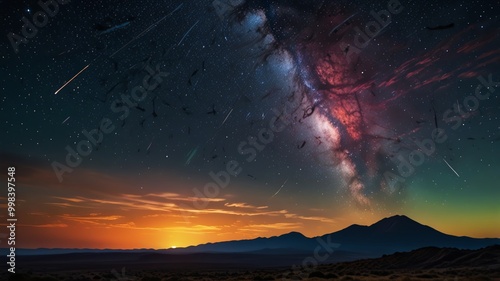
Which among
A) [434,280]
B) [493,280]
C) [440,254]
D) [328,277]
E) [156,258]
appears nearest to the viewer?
[493,280]

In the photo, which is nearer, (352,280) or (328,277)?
(352,280)

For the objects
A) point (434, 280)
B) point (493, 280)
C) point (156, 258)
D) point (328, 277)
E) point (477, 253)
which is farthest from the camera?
point (156, 258)

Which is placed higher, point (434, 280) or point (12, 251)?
point (12, 251)

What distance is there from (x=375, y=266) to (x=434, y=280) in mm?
29055

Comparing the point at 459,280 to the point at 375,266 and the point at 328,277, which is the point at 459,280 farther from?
the point at 375,266

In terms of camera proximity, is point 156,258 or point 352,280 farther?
point 156,258

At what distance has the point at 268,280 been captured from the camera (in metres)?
28.2

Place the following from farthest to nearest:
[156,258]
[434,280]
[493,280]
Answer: [156,258] < [434,280] < [493,280]

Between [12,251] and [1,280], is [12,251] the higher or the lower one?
the higher one

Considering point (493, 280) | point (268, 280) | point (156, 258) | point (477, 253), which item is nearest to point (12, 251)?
point (268, 280)

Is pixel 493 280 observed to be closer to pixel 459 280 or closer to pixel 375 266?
pixel 459 280

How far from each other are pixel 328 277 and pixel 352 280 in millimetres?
2507

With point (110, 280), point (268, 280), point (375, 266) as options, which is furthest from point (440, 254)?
point (110, 280)

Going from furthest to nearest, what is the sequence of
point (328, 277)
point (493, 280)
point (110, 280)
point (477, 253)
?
point (477, 253), point (110, 280), point (328, 277), point (493, 280)
